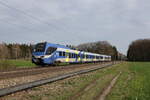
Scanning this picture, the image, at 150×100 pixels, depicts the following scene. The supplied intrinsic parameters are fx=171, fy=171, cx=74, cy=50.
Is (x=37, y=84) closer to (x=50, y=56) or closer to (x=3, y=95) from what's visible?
(x=3, y=95)

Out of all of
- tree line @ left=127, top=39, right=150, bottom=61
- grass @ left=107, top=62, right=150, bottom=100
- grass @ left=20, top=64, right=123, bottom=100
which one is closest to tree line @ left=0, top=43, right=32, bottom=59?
tree line @ left=127, top=39, right=150, bottom=61

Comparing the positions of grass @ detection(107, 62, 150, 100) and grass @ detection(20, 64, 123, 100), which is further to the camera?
grass @ detection(107, 62, 150, 100)

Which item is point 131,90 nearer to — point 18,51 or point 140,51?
point 140,51

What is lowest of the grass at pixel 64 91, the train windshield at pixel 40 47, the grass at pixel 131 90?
the grass at pixel 131 90

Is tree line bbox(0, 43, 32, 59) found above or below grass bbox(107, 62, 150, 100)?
above

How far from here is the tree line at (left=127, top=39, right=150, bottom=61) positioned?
373 ft

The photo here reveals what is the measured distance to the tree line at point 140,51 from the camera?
114m

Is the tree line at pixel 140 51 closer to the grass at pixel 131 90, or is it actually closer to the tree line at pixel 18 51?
the tree line at pixel 18 51

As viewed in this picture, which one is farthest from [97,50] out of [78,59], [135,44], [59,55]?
[59,55]

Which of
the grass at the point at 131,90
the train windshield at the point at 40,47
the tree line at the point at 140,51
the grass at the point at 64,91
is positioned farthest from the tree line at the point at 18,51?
the grass at the point at 64,91

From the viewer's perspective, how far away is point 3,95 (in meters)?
6.54

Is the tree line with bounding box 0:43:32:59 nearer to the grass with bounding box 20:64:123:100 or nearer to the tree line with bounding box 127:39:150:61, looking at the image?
the tree line with bounding box 127:39:150:61

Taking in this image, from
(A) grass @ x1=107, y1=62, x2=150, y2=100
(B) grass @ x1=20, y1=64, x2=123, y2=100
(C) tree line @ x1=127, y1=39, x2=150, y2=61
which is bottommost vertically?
(A) grass @ x1=107, y1=62, x2=150, y2=100

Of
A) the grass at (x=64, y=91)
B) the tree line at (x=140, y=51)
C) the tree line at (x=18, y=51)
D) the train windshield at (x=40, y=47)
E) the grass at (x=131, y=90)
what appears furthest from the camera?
the tree line at (x=140, y=51)
